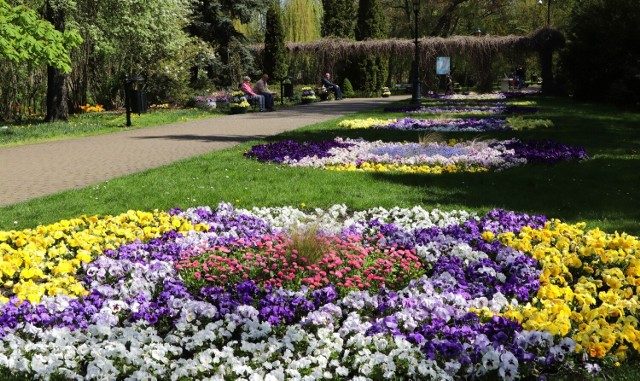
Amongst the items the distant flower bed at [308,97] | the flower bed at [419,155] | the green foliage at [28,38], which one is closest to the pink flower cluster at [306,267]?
the flower bed at [419,155]

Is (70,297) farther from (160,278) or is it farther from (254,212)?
(254,212)

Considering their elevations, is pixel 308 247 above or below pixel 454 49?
below

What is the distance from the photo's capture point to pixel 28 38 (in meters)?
13.8

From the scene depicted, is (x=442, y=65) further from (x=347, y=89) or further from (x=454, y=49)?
(x=347, y=89)

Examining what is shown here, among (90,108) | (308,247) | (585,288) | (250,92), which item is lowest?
(585,288)

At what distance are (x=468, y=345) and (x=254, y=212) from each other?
13.0 feet

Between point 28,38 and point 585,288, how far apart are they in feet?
43.2

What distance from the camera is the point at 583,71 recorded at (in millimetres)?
28469

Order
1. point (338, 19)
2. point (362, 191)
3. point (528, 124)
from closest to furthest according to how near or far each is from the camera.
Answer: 1. point (362, 191)
2. point (528, 124)
3. point (338, 19)

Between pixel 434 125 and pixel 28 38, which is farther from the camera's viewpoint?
pixel 434 125

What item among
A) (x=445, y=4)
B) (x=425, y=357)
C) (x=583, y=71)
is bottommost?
(x=425, y=357)

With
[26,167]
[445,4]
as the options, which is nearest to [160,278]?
[26,167]

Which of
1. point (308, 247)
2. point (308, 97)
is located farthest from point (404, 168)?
point (308, 97)

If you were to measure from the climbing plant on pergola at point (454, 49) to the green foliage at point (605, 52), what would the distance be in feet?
24.7
